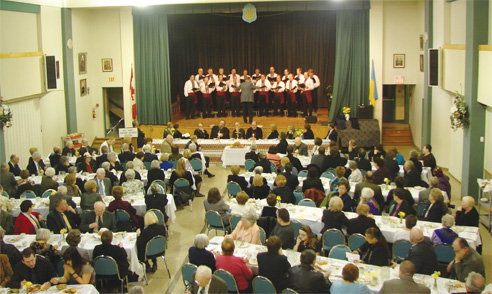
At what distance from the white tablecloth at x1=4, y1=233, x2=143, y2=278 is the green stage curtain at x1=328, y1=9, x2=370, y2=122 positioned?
39.9ft

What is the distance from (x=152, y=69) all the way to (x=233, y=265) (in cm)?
1388

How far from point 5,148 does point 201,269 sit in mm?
9958

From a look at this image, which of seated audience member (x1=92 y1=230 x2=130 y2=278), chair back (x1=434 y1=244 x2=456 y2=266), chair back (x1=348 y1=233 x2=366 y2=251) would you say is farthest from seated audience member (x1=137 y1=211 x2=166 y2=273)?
chair back (x1=434 y1=244 x2=456 y2=266)

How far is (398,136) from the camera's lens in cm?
2048

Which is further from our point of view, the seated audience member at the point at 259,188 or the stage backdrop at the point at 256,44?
the stage backdrop at the point at 256,44

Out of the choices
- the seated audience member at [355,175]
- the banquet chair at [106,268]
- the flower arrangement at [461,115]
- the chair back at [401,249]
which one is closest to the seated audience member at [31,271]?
the banquet chair at [106,268]

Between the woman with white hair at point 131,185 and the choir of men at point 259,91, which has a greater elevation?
the choir of men at point 259,91

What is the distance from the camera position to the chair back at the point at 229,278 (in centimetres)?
772

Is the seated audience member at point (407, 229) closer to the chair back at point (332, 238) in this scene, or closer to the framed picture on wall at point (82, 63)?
the chair back at point (332, 238)

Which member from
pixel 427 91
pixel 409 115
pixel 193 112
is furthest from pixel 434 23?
pixel 193 112

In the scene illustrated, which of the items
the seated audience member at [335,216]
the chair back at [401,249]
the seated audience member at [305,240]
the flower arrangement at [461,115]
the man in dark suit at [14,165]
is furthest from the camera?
the flower arrangement at [461,115]

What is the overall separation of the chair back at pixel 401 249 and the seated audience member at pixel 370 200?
49.4 inches

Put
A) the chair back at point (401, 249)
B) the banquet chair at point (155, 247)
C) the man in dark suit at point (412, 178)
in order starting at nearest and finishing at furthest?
the chair back at point (401, 249) < the banquet chair at point (155, 247) < the man in dark suit at point (412, 178)

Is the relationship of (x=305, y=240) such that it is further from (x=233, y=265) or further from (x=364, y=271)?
(x=233, y=265)
